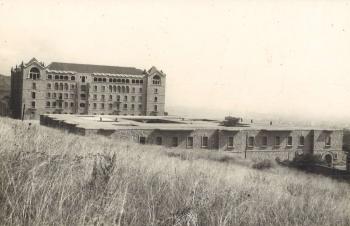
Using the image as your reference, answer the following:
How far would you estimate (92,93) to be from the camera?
73312 millimetres

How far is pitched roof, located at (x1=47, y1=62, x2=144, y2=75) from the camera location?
72000mm

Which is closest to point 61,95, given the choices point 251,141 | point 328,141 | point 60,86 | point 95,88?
point 60,86

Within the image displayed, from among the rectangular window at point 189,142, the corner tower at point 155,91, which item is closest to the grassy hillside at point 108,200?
the rectangular window at point 189,142

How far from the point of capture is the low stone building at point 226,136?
33.9m

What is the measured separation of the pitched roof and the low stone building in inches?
1013

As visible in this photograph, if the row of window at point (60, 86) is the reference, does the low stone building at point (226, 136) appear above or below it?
below

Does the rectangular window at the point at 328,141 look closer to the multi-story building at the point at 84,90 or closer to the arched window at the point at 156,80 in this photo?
the multi-story building at the point at 84,90

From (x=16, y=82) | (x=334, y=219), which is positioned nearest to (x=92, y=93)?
(x=16, y=82)

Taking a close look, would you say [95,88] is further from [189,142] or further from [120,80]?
[189,142]

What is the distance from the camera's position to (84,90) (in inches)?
2884

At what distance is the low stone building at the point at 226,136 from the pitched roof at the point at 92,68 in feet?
84.4

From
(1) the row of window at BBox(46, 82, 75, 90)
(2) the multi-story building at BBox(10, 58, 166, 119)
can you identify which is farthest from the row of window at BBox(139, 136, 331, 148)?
(1) the row of window at BBox(46, 82, 75, 90)

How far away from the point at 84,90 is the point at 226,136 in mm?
41606

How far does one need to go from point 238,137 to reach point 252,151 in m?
2.39
